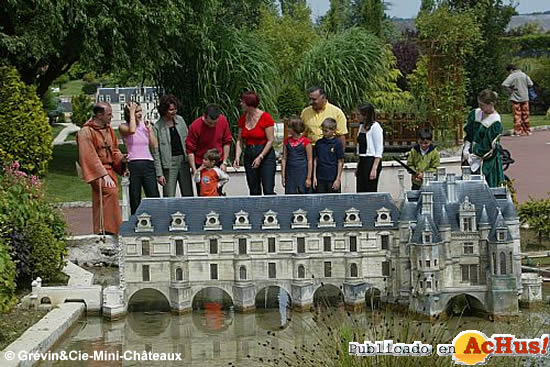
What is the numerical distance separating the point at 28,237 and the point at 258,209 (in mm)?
2703

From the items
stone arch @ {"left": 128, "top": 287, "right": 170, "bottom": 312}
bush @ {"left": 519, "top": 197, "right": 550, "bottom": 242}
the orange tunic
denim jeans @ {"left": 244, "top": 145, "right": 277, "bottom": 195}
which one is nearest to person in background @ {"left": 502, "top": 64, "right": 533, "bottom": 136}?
bush @ {"left": 519, "top": 197, "right": 550, "bottom": 242}

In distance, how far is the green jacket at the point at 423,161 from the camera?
39.5 feet

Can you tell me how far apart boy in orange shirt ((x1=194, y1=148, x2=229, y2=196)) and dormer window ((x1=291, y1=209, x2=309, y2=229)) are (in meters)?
1.84

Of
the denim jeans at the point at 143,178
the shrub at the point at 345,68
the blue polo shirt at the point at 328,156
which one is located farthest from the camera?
the shrub at the point at 345,68

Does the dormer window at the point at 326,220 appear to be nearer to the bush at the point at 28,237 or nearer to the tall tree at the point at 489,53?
the bush at the point at 28,237

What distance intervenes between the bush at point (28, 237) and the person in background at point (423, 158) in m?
4.18

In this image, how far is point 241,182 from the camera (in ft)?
55.4

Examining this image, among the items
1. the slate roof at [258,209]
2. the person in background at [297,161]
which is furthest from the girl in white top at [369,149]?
the slate roof at [258,209]

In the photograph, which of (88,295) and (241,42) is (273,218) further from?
(241,42)

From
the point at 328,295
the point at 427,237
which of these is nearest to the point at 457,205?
the point at 427,237

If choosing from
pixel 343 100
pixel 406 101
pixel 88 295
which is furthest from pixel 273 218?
pixel 406 101

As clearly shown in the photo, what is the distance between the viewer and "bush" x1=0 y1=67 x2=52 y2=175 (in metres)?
18.1

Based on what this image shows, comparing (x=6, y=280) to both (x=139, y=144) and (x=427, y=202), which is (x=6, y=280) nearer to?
(x=139, y=144)

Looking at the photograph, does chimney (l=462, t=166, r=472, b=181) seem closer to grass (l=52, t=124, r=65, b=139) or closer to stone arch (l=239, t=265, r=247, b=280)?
stone arch (l=239, t=265, r=247, b=280)
